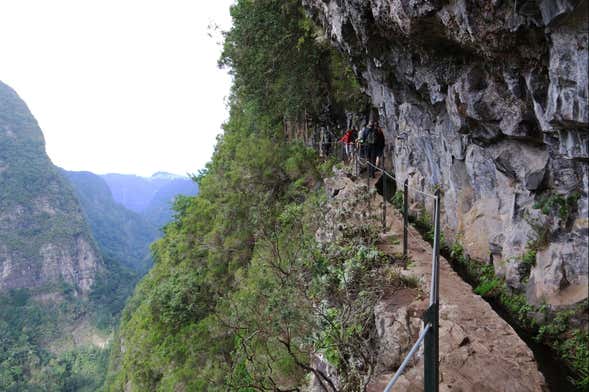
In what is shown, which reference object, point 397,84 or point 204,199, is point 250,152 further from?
point 397,84

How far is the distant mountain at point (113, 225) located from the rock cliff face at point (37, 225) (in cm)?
2522

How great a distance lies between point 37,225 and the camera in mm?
107375

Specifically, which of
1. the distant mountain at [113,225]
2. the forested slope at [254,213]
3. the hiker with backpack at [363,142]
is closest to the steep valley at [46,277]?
the distant mountain at [113,225]

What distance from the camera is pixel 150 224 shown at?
567 feet

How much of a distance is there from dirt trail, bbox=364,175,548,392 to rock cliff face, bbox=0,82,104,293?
11149cm

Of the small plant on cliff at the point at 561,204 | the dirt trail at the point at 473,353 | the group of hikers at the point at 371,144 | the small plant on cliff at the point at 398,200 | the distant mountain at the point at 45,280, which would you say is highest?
the group of hikers at the point at 371,144

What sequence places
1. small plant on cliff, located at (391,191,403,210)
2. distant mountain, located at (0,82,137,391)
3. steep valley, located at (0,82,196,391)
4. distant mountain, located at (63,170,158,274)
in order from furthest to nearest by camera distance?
1. distant mountain, located at (63,170,158,274)
2. steep valley, located at (0,82,196,391)
3. distant mountain, located at (0,82,137,391)
4. small plant on cliff, located at (391,191,403,210)

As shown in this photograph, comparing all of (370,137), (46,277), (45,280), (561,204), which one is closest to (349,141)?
(370,137)

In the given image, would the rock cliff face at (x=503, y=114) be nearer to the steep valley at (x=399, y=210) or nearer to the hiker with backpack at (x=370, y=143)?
the steep valley at (x=399, y=210)

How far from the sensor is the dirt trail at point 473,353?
358cm

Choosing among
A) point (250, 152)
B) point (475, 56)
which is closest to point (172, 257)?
point (250, 152)

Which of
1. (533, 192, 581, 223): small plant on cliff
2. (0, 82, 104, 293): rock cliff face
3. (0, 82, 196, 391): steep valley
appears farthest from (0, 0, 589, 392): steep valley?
(0, 82, 104, 293): rock cliff face

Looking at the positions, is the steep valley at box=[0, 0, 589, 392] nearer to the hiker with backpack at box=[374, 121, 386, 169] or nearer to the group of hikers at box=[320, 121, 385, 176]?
the group of hikers at box=[320, 121, 385, 176]

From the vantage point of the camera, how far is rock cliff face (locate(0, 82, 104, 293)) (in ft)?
317
